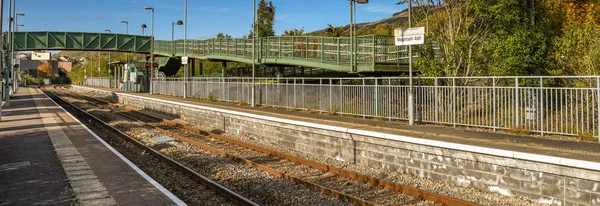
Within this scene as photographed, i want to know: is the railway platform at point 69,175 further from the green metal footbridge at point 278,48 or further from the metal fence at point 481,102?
the green metal footbridge at point 278,48

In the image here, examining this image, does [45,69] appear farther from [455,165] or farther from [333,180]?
[455,165]

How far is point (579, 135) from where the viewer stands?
10.4 m

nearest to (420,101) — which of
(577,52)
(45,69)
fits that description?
(577,52)

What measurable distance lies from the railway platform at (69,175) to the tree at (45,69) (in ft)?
504

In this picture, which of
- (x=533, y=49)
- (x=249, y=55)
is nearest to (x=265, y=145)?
(x=533, y=49)

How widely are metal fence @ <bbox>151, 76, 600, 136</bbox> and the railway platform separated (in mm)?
8757

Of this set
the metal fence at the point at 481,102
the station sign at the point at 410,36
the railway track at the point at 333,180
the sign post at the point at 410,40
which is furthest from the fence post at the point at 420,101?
the railway track at the point at 333,180

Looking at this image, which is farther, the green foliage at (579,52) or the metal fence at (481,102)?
the green foliage at (579,52)

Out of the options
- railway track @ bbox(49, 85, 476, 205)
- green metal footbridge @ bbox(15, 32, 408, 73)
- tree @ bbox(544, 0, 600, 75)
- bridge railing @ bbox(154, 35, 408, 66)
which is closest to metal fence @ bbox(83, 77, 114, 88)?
green metal footbridge @ bbox(15, 32, 408, 73)

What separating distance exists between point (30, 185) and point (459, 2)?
1724 cm

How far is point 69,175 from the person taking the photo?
995 cm

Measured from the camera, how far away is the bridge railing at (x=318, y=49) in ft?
77.9

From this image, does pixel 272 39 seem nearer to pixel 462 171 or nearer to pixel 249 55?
pixel 249 55

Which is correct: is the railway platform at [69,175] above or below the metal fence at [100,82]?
below
